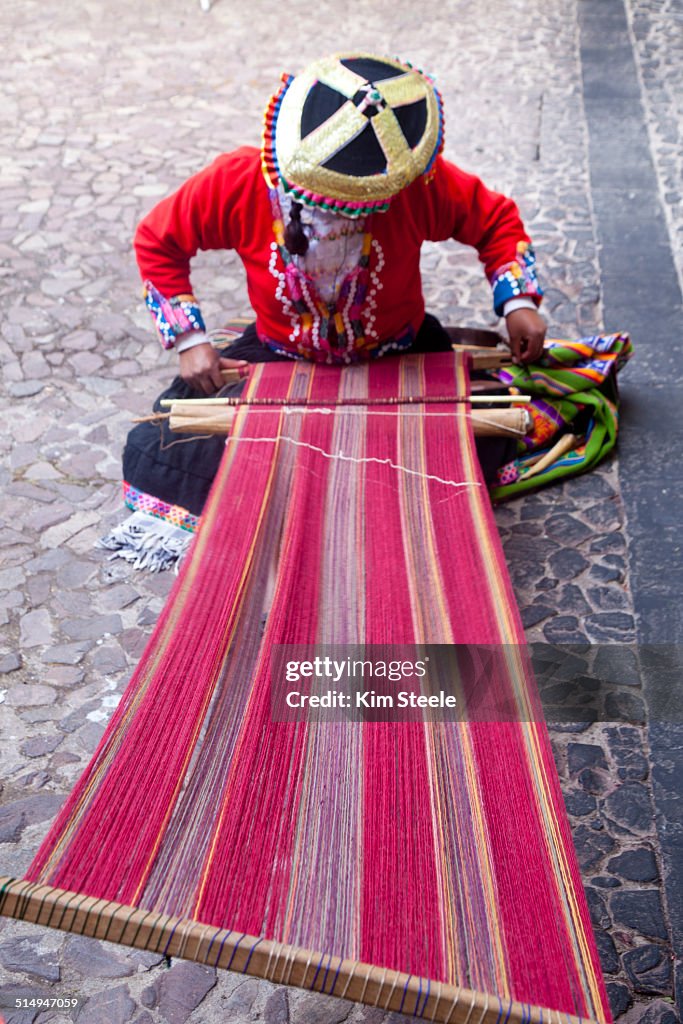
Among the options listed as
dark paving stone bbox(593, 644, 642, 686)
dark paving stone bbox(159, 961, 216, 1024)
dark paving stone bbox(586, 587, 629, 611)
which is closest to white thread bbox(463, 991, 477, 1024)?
dark paving stone bbox(159, 961, 216, 1024)

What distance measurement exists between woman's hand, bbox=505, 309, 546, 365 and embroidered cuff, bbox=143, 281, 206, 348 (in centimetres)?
89

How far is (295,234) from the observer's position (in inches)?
97.0

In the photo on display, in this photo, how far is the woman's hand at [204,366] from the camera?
9.14ft

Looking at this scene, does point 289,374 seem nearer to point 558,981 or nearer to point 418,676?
point 418,676

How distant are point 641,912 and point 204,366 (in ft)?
5.70

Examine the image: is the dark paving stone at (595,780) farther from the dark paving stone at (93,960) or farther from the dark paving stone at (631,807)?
the dark paving stone at (93,960)

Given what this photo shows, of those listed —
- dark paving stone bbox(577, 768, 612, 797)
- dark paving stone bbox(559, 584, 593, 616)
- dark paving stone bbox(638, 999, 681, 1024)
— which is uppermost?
dark paving stone bbox(559, 584, 593, 616)

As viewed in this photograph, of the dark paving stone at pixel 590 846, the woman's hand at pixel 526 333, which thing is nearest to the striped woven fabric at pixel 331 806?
the dark paving stone at pixel 590 846

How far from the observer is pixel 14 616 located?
264 cm

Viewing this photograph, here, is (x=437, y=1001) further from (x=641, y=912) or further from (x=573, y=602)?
(x=573, y=602)

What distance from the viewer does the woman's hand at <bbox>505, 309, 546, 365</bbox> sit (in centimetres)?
287

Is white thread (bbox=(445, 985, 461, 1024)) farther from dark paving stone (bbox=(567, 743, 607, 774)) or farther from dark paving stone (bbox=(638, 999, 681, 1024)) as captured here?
dark paving stone (bbox=(567, 743, 607, 774))

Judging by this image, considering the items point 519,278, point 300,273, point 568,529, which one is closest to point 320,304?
point 300,273

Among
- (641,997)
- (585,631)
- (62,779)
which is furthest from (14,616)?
(641,997)
